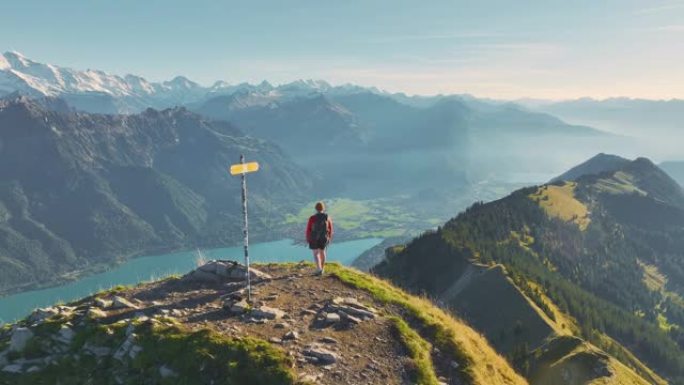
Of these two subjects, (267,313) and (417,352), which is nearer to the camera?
(417,352)

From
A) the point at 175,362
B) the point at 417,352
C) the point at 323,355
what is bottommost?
the point at 417,352

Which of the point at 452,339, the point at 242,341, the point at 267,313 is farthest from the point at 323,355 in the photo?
the point at 452,339

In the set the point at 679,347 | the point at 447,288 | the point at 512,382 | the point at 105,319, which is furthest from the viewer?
the point at 679,347

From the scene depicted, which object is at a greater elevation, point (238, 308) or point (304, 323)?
point (238, 308)

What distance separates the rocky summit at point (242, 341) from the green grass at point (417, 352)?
65 millimetres

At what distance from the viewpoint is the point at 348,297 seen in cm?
2998

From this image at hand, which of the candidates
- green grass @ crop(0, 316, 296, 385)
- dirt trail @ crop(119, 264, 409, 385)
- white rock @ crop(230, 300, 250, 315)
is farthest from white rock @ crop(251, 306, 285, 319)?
green grass @ crop(0, 316, 296, 385)

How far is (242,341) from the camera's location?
21.7 m

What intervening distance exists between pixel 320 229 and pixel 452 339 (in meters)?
12.2

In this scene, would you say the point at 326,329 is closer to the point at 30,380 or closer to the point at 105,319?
the point at 105,319

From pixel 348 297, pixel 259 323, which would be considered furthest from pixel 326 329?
pixel 348 297

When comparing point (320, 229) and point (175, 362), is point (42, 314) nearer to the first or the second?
point (175, 362)

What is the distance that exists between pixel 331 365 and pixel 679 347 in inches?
8801

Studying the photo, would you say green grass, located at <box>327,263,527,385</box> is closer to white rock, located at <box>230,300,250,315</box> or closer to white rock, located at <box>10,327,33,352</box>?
white rock, located at <box>230,300,250,315</box>
